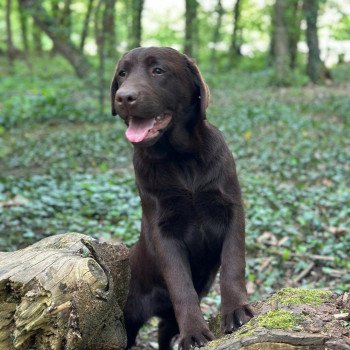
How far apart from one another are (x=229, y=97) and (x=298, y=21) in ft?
33.3

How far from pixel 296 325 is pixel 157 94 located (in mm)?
1487

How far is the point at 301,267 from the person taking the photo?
629 centimetres

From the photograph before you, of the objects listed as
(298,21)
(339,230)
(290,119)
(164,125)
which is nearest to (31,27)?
(298,21)

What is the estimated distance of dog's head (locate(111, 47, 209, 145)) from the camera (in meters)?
3.50

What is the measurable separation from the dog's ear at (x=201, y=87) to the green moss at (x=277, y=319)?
1.26 meters

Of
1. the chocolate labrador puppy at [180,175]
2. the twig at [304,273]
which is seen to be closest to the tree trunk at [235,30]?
the twig at [304,273]

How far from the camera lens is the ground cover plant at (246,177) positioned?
21.8 ft

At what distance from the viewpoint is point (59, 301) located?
300 cm

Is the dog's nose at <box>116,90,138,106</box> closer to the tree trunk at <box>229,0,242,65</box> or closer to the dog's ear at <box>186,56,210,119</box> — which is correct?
the dog's ear at <box>186,56,210,119</box>

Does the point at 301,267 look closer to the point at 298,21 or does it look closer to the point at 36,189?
the point at 36,189

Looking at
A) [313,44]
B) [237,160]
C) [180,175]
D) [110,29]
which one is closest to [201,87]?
[180,175]

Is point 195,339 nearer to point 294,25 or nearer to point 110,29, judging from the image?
point 110,29

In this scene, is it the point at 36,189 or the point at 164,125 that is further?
the point at 36,189

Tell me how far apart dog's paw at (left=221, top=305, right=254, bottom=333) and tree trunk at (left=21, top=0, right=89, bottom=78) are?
1460 cm
